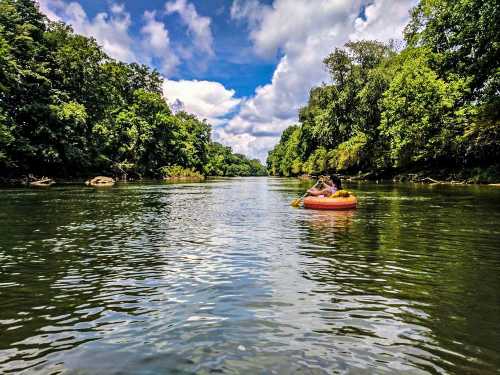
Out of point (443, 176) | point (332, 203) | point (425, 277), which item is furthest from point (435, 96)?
point (425, 277)

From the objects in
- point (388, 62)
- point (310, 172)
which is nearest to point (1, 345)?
point (388, 62)

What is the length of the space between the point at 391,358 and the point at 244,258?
5204 mm

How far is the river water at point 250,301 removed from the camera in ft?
14.3

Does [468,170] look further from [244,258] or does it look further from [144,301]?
[144,301]

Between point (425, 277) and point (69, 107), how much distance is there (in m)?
48.4

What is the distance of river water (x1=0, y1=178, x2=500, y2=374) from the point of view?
4.35 meters

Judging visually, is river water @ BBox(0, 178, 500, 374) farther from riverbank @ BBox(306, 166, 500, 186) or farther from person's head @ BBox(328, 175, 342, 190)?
riverbank @ BBox(306, 166, 500, 186)

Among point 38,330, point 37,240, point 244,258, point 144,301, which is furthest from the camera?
point 37,240

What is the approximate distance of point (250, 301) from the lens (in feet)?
20.6

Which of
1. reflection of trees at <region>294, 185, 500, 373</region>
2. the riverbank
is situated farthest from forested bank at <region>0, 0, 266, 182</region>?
the riverbank

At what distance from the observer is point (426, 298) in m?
6.31

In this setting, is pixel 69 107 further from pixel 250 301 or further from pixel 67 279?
pixel 250 301

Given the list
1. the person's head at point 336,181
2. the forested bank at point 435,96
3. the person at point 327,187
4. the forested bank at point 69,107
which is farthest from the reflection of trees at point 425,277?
the forested bank at point 69,107

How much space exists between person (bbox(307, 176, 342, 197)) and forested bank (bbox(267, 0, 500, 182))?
63.9ft
